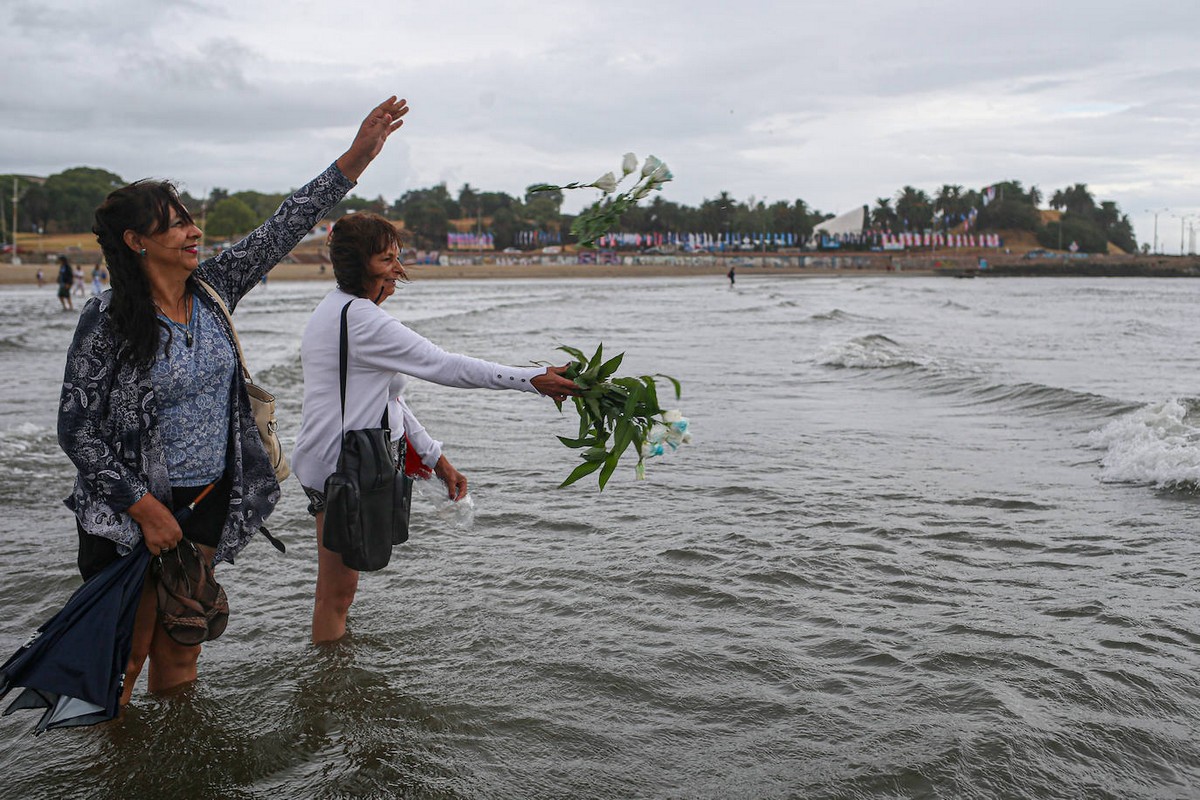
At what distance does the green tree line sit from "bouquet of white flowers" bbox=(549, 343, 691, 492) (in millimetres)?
122937

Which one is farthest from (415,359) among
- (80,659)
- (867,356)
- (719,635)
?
(867,356)

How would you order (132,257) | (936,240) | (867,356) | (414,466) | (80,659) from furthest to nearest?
(936,240) → (867,356) → (414,466) → (132,257) → (80,659)

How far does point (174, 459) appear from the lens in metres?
2.92

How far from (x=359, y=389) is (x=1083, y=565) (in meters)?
3.88

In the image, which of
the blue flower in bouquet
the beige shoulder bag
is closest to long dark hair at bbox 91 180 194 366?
the beige shoulder bag

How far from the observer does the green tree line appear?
12056cm

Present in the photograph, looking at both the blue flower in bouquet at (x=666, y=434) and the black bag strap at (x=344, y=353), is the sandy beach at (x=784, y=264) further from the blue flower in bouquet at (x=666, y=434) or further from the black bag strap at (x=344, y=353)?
the blue flower in bouquet at (x=666, y=434)

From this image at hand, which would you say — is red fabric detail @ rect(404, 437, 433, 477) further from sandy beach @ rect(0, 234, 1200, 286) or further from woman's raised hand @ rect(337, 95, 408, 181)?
sandy beach @ rect(0, 234, 1200, 286)

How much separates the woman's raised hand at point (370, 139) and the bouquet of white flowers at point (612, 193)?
617mm

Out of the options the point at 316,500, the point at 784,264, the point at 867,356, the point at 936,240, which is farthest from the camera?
the point at 936,240

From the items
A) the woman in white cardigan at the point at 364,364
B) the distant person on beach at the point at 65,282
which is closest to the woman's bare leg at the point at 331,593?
the woman in white cardigan at the point at 364,364

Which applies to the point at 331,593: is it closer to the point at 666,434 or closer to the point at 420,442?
the point at 420,442

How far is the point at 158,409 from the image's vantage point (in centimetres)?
286

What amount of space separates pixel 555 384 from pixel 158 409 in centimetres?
119
